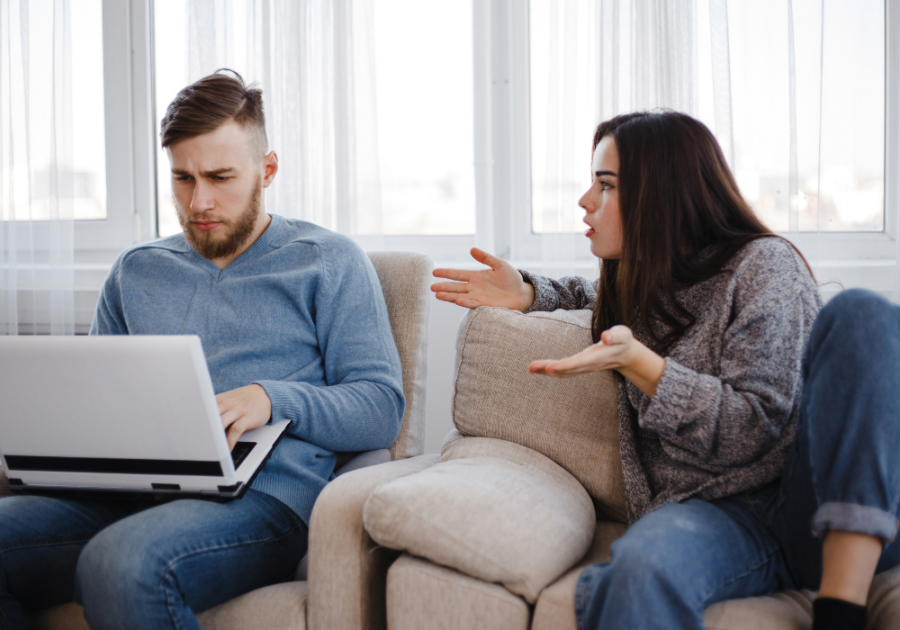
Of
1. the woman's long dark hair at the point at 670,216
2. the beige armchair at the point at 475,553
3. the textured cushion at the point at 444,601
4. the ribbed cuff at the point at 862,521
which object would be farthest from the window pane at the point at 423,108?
the ribbed cuff at the point at 862,521

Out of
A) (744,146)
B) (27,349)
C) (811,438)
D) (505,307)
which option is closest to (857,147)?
(744,146)

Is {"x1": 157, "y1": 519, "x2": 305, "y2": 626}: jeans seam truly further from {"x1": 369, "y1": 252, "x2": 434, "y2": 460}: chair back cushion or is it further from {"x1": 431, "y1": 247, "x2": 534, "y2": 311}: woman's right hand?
{"x1": 431, "y1": 247, "x2": 534, "y2": 311}: woman's right hand

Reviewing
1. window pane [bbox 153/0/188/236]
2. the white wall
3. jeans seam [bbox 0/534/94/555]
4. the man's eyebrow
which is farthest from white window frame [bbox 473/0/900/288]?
jeans seam [bbox 0/534/94/555]

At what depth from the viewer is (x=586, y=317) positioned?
4.56 feet

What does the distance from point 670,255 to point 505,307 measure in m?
0.39

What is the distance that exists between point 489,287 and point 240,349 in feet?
1.75

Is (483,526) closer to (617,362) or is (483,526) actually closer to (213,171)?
(617,362)

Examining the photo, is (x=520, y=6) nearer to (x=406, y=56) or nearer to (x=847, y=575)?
(x=406, y=56)

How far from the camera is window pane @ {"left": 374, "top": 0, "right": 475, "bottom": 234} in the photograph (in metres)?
2.09

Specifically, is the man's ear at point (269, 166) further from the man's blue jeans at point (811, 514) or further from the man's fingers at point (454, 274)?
the man's blue jeans at point (811, 514)

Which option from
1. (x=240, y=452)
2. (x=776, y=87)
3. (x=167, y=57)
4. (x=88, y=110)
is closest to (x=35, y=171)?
(x=88, y=110)

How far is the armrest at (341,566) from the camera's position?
97cm

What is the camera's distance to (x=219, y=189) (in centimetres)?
→ 133

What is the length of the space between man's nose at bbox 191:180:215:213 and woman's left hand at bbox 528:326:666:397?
766 mm
